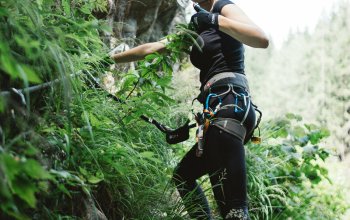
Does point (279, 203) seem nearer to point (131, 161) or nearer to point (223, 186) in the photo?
point (223, 186)

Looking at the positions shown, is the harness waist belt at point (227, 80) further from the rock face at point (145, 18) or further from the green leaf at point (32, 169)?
the rock face at point (145, 18)

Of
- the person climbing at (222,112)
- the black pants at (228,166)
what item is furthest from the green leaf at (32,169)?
the black pants at (228,166)

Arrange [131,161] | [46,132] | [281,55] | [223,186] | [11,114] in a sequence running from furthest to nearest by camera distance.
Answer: [281,55]
[223,186]
[131,161]
[46,132]
[11,114]

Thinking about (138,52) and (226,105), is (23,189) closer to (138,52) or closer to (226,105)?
(226,105)

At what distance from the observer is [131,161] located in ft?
7.09

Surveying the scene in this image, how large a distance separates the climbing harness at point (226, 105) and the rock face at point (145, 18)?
12.4 ft

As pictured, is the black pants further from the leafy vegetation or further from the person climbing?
the leafy vegetation

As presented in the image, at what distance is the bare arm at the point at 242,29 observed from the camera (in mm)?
2354

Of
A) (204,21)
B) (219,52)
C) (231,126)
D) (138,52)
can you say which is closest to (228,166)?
(231,126)

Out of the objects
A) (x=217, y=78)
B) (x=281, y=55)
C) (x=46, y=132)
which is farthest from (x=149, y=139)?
(x=281, y=55)

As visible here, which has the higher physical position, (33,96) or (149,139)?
(33,96)

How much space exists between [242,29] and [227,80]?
371mm

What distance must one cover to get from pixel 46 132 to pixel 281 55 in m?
70.8

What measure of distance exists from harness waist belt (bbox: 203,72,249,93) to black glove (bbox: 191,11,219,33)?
13.2 inches
